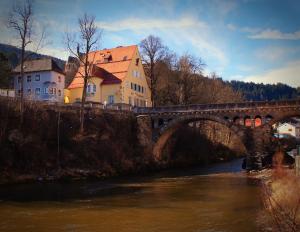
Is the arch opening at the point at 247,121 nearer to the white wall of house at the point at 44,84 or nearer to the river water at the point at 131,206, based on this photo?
the river water at the point at 131,206

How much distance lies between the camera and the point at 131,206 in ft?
85.3

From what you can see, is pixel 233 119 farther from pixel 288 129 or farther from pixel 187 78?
pixel 288 129

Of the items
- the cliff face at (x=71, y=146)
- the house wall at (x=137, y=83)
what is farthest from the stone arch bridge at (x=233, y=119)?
the house wall at (x=137, y=83)

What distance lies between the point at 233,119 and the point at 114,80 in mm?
22263

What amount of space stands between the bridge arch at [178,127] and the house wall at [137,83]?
10.6m

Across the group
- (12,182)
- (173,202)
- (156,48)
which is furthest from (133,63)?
(173,202)

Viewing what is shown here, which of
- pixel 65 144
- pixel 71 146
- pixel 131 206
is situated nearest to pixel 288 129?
pixel 71 146

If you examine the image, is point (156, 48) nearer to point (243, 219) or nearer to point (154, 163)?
point (154, 163)

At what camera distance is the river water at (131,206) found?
20.5 m

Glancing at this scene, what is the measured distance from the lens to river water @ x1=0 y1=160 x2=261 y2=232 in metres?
20.5

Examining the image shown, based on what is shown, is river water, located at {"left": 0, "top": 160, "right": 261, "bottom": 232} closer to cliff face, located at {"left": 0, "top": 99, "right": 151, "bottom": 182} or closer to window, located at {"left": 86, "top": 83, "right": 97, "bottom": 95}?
cliff face, located at {"left": 0, "top": 99, "right": 151, "bottom": 182}

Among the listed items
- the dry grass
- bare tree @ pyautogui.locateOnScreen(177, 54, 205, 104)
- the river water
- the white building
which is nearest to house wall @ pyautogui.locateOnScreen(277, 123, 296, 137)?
the white building

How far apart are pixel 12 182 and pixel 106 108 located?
63.7ft

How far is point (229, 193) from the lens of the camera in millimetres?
31344
